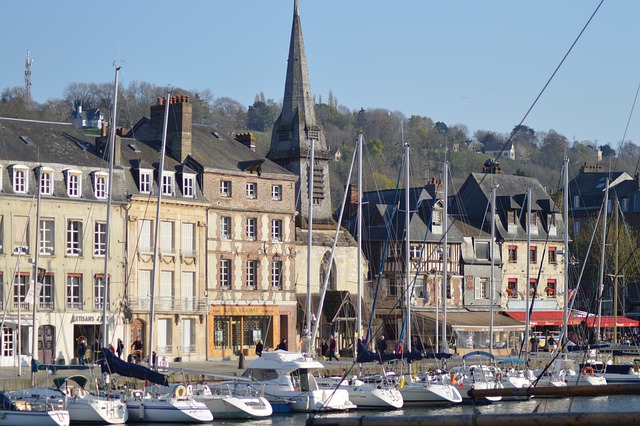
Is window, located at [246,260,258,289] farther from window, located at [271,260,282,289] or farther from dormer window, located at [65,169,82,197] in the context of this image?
dormer window, located at [65,169,82,197]

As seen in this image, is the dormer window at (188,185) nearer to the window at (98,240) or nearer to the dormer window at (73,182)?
the window at (98,240)

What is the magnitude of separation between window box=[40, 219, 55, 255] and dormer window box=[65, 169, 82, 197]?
4.91 feet

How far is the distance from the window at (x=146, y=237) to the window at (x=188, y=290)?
7.89ft

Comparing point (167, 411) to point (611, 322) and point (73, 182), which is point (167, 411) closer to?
point (73, 182)

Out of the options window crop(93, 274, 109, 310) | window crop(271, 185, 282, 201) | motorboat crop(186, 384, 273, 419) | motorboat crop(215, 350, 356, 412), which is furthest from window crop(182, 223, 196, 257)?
motorboat crop(186, 384, 273, 419)

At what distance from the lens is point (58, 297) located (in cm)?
5025

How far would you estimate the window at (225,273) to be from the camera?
57.4 m

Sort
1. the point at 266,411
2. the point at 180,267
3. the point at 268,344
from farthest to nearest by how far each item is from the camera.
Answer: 1. the point at 268,344
2. the point at 180,267
3. the point at 266,411

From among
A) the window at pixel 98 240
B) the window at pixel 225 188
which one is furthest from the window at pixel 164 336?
the window at pixel 225 188

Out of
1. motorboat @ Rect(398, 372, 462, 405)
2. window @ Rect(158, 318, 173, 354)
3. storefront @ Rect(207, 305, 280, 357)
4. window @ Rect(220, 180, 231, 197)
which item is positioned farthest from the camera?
window @ Rect(220, 180, 231, 197)

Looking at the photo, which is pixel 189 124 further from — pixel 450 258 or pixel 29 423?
pixel 29 423

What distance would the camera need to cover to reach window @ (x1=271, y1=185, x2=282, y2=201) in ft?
195

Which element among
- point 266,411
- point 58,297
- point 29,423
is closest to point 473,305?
point 58,297

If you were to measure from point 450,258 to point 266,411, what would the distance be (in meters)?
33.3
